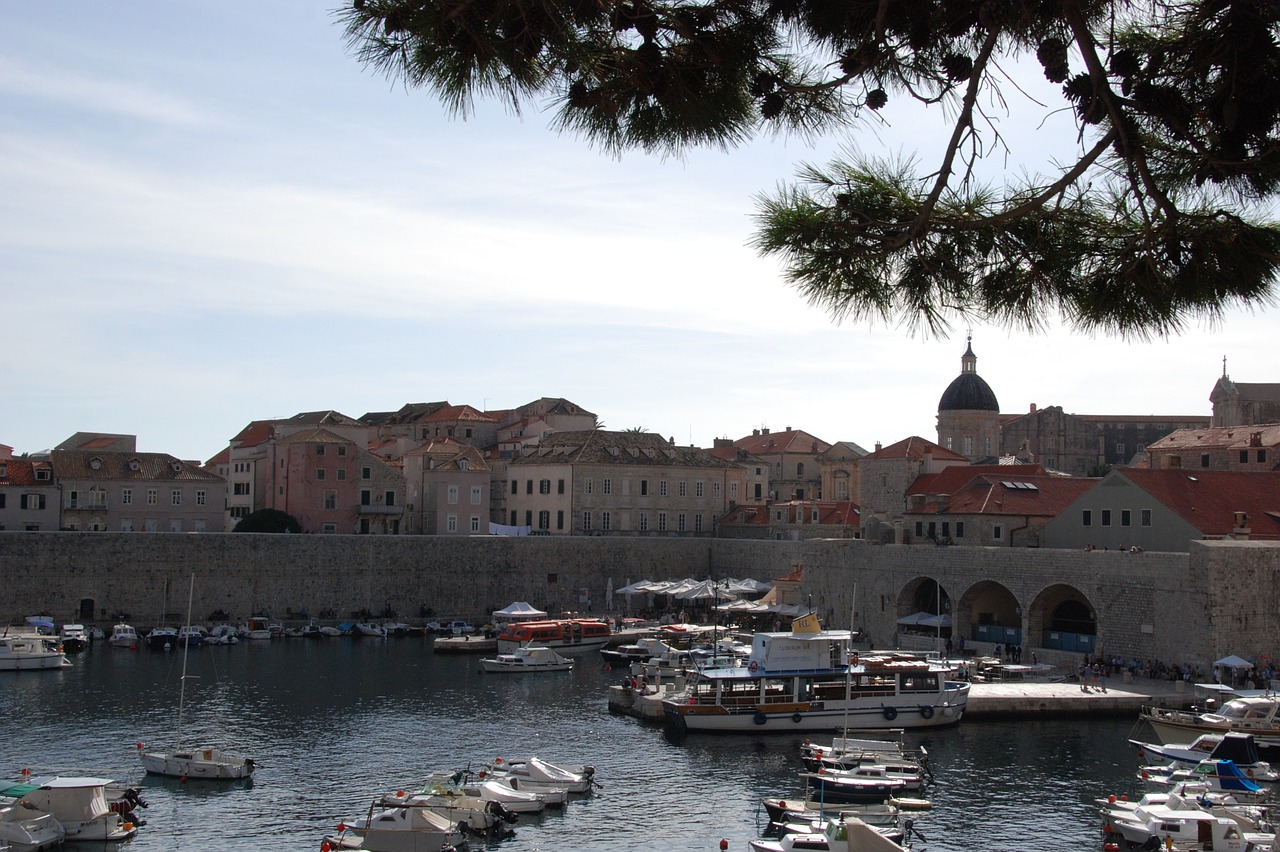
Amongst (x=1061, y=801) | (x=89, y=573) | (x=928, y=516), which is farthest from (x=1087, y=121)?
(x=89, y=573)

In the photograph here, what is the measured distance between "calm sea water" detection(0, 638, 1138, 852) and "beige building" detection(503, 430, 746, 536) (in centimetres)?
2053

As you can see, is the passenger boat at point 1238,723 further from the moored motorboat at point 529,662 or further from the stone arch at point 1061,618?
the moored motorboat at point 529,662

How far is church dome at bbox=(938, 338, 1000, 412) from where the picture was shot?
69.3 metres

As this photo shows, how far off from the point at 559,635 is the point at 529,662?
4.04m

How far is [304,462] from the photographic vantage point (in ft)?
189

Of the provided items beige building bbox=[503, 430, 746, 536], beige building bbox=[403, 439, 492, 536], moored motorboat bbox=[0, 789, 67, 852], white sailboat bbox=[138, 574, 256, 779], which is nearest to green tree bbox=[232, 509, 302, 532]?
beige building bbox=[403, 439, 492, 536]

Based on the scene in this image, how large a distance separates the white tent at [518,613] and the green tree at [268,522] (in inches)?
423

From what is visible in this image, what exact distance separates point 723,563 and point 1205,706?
28.8 metres

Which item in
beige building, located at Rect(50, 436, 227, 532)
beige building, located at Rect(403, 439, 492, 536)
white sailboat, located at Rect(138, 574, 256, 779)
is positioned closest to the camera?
white sailboat, located at Rect(138, 574, 256, 779)

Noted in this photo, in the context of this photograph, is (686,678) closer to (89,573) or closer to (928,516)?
(928,516)

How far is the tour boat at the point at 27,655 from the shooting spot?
39.4 m

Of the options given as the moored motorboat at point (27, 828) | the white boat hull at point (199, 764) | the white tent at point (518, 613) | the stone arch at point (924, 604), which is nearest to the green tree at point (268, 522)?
the white tent at point (518, 613)

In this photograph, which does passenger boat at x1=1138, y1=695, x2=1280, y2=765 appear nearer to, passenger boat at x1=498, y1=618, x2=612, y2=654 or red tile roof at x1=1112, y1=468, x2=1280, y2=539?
red tile roof at x1=1112, y1=468, x2=1280, y2=539

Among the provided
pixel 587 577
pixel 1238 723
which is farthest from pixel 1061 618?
pixel 587 577
